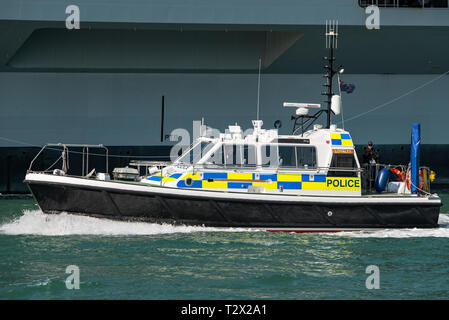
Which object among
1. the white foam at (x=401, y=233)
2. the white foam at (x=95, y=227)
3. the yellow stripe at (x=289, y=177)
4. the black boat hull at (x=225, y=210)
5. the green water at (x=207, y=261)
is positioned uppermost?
the yellow stripe at (x=289, y=177)

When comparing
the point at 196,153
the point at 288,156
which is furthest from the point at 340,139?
the point at 196,153

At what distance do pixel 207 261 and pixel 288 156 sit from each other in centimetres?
364

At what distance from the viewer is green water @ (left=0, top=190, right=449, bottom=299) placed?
899cm

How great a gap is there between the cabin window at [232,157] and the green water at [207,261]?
4.45 ft

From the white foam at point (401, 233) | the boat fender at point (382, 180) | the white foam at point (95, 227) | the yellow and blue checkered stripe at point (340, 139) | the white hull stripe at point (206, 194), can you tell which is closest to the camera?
the white hull stripe at point (206, 194)

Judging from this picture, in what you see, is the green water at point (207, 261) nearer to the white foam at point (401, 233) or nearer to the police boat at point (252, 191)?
the white foam at point (401, 233)

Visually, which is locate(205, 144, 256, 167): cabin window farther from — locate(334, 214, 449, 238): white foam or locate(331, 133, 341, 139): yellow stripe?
locate(334, 214, 449, 238): white foam

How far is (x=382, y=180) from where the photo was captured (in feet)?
46.8

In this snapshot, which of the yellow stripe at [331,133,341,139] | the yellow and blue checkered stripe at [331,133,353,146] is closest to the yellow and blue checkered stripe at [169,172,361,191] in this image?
the yellow and blue checkered stripe at [331,133,353,146]

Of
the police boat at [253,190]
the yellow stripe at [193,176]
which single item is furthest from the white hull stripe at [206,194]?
the yellow stripe at [193,176]

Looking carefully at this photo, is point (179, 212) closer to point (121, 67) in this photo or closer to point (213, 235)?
point (213, 235)

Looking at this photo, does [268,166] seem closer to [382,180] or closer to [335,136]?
[335,136]

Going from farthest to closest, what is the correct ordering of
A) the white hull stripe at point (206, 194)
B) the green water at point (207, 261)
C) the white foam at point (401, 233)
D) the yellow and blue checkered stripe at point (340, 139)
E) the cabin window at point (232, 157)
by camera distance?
1. the yellow and blue checkered stripe at point (340, 139)
2. the cabin window at point (232, 157)
3. the white foam at point (401, 233)
4. the white hull stripe at point (206, 194)
5. the green water at point (207, 261)

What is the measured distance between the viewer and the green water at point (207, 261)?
8.99 metres
